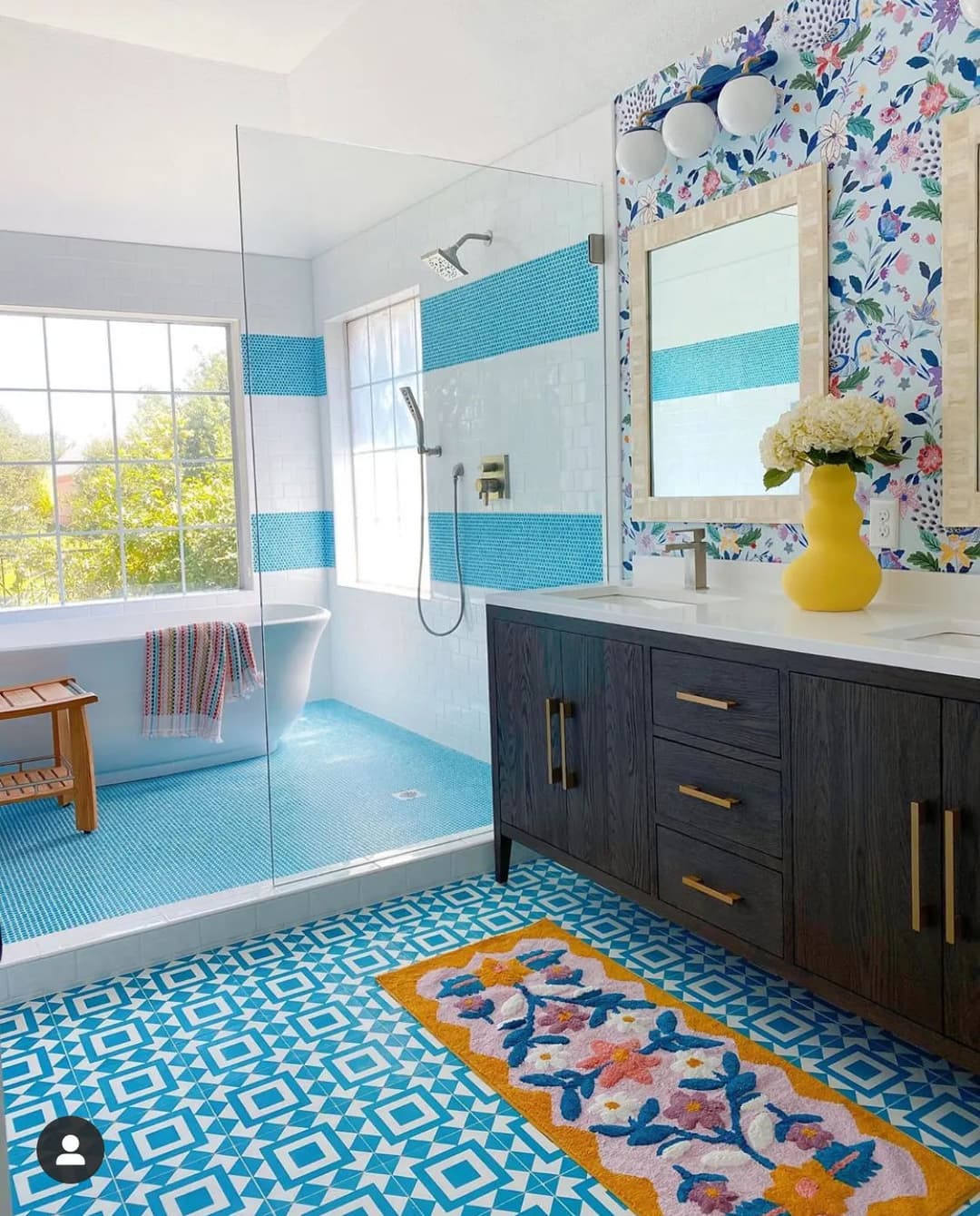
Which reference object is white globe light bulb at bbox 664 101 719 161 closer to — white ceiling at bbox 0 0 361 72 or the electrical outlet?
the electrical outlet

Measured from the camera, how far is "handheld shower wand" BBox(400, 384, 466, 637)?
10.8 ft

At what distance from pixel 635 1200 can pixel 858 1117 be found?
0.51 meters

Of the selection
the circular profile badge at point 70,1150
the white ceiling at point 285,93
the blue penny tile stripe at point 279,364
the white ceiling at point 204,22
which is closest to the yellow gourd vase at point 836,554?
the white ceiling at point 285,93

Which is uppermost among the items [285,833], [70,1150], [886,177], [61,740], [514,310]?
[886,177]

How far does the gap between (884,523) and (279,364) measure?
68.1 inches

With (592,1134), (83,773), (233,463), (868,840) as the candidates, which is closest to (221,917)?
(83,773)

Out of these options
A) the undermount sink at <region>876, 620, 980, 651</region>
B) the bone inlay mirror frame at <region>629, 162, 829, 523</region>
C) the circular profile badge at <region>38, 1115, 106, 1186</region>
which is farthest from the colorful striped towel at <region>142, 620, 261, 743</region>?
the undermount sink at <region>876, 620, 980, 651</region>

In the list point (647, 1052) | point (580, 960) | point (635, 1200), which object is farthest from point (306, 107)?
point (635, 1200)

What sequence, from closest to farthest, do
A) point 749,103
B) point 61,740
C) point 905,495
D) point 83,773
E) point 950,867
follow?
1. point 950,867
2. point 905,495
3. point 749,103
4. point 83,773
5. point 61,740

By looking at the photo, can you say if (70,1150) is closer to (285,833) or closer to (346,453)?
(285,833)

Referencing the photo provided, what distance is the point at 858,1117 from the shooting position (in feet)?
6.63

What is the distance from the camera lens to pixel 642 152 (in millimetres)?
3121

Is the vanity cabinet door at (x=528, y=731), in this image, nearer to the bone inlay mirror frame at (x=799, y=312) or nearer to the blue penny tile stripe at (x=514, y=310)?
the bone inlay mirror frame at (x=799, y=312)

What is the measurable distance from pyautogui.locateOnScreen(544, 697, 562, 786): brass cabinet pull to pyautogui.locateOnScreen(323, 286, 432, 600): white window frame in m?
0.63
